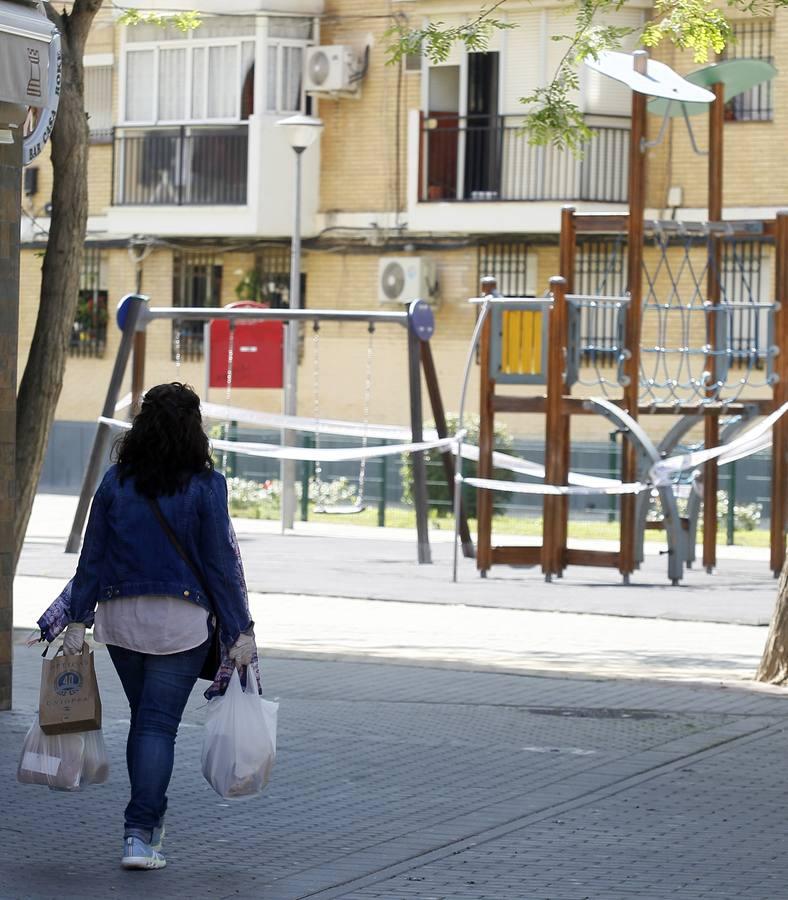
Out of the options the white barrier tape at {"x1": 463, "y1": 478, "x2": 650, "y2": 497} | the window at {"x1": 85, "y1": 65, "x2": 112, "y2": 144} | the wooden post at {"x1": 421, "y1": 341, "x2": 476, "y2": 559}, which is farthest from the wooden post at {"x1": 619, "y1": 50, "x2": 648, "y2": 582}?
the window at {"x1": 85, "y1": 65, "x2": 112, "y2": 144}

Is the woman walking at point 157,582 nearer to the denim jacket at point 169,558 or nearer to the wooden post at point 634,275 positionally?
the denim jacket at point 169,558

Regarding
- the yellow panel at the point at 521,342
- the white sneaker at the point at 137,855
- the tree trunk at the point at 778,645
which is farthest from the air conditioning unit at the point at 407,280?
the white sneaker at the point at 137,855

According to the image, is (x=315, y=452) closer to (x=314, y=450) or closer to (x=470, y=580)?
(x=314, y=450)

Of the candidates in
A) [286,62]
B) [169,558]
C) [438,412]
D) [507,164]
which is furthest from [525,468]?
[286,62]

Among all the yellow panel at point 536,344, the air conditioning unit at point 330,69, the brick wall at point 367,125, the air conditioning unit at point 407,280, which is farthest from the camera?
the brick wall at point 367,125

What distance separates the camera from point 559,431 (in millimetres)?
17359

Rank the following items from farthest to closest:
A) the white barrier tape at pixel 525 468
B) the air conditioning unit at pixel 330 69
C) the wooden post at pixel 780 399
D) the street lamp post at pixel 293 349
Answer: the air conditioning unit at pixel 330 69 → the street lamp post at pixel 293 349 → the white barrier tape at pixel 525 468 → the wooden post at pixel 780 399

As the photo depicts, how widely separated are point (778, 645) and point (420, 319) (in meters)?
8.87

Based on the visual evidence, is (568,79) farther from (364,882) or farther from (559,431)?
(364,882)

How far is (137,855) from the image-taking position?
615cm

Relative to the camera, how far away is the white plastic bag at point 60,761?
6.37 meters

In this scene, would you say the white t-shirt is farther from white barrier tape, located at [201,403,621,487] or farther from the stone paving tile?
white barrier tape, located at [201,403,621,487]

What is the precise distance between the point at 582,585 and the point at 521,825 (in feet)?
32.0

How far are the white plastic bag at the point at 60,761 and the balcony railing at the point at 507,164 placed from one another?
2270 cm
